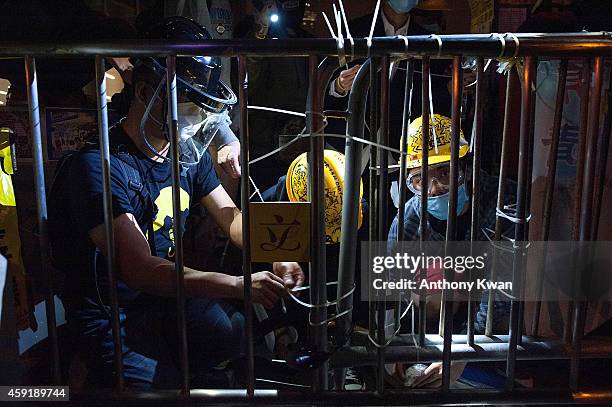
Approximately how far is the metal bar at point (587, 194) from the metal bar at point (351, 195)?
67 cm

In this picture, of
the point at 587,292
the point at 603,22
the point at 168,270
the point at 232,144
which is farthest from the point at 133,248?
the point at 603,22

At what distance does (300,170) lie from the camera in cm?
219

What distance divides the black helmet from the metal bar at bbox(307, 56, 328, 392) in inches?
20.9

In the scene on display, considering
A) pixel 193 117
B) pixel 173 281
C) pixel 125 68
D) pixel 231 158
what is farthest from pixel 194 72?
pixel 173 281

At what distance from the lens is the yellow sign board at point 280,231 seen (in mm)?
1396

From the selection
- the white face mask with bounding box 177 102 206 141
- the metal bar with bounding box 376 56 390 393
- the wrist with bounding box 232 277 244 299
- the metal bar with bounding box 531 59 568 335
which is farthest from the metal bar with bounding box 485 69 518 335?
the white face mask with bounding box 177 102 206 141

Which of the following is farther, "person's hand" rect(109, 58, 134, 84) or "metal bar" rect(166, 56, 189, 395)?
"person's hand" rect(109, 58, 134, 84)

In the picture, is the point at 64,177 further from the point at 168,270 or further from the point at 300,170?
the point at 300,170

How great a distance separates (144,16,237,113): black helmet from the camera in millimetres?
1743

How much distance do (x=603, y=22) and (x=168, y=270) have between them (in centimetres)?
321

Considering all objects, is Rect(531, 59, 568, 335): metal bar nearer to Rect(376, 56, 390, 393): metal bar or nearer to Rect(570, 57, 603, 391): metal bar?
Rect(570, 57, 603, 391): metal bar

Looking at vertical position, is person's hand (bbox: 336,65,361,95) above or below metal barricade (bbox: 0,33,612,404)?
above

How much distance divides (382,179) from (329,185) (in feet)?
2.21

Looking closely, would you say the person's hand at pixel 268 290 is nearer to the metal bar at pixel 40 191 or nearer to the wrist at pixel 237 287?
the wrist at pixel 237 287
